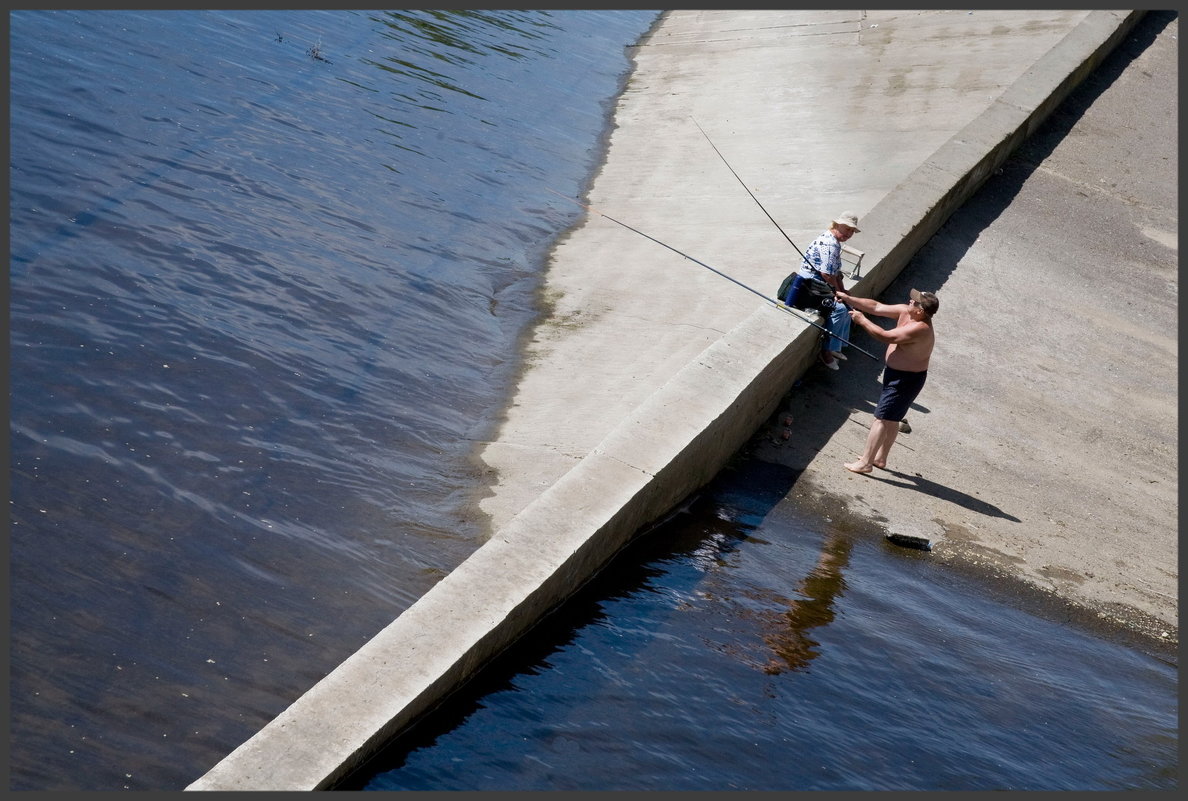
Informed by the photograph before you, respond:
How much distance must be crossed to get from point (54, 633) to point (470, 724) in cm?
209

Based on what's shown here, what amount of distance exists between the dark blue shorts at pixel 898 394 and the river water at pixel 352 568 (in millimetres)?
1000

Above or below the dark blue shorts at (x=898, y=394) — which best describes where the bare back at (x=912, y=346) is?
above

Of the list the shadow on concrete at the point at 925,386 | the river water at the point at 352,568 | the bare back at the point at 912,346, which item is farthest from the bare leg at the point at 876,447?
the river water at the point at 352,568

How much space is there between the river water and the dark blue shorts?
1000 millimetres

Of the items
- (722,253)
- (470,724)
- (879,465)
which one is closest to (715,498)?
(879,465)

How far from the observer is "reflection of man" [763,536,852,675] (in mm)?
6758

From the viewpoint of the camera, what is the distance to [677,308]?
1196 centimetres

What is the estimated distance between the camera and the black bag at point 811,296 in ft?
31.6

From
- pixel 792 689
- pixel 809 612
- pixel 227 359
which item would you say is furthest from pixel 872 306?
pixel 227 359

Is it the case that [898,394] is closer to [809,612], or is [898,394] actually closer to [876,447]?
[876,447]

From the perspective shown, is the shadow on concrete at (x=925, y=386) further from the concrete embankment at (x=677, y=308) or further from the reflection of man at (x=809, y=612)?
the reflection of man at (x=809, y=612)

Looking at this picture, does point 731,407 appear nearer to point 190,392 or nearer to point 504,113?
point 190,392

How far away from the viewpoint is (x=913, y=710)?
6496mm

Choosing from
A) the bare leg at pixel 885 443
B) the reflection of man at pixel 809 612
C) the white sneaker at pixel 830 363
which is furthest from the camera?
the white sneaker at pixel 830 363
